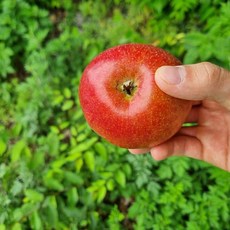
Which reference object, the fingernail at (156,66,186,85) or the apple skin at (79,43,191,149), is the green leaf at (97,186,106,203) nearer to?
the apple skin at (79,43,191,149)

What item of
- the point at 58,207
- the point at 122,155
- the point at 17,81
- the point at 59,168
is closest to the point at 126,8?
the point at 17,81

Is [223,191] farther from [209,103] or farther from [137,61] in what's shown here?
[137,61]

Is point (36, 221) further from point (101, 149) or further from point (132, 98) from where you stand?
point (132, 98)

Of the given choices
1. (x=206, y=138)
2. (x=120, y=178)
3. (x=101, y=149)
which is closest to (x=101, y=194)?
(x=120, y=178)

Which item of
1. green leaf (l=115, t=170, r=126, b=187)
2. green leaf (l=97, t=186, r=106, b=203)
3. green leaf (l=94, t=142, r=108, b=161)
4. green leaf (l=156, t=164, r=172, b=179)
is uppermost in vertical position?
green leaf (l=94, t=142, r=108, b=161)

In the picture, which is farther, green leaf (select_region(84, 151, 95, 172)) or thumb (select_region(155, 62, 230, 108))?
green leaf (select_region(84, 151, 95, 172))

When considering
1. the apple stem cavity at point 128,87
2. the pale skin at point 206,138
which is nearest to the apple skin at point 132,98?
the apple stem cavity at point 128,87

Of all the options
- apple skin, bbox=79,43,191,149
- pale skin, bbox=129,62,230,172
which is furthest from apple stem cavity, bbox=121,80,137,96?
pale skin, bbox=129,62,230,172
